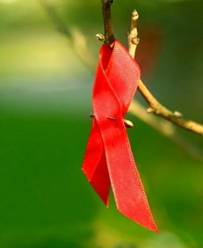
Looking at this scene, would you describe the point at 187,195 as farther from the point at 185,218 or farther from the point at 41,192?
the point at 41,192

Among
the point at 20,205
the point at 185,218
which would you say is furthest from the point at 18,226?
the point at 185,218

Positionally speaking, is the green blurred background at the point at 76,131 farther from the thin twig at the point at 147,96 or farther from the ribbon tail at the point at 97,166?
the ribbon tail at the point at 97,166

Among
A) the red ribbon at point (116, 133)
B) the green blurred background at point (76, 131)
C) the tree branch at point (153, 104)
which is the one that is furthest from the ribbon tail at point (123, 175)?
the green blurred background at point (76, 131)

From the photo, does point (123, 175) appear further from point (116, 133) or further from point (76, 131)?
point (76, 131)

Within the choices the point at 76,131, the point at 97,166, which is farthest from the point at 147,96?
the point at 76,131

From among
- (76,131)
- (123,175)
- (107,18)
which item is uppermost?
(76,131)

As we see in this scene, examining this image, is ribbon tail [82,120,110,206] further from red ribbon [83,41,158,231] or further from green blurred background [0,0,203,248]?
green blurred background [0,0,203,248]

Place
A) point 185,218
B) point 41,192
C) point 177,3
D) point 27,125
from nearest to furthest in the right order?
point 185,218 → point 41,192 → point 177,3 → point 27,125
